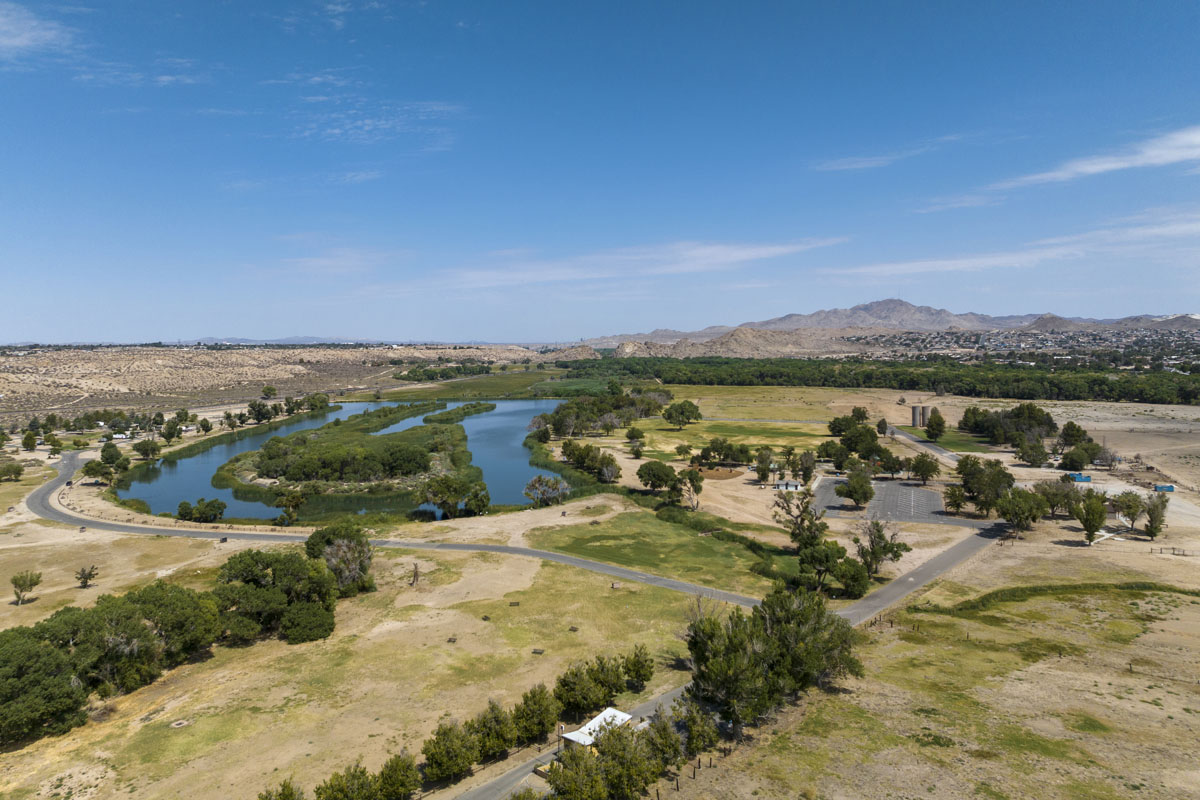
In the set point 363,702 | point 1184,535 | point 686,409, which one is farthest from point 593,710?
point 686,409

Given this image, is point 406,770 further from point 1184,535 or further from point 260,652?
point 1184,535

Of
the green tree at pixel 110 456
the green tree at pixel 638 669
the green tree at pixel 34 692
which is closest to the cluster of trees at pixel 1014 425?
the green tree at pixel 638 669

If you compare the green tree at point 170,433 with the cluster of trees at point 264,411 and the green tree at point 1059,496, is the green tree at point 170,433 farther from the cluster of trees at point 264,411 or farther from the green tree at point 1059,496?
the green tree at point 1059,496

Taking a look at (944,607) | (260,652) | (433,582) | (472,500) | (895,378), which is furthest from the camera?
(895,378)

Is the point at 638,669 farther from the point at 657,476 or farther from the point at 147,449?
the point at 147,449

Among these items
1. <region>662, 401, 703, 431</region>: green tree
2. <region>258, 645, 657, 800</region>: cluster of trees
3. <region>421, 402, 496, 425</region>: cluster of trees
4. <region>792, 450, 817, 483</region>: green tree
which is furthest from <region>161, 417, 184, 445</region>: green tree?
<region>792, 450, 817, 483</region>: green tree

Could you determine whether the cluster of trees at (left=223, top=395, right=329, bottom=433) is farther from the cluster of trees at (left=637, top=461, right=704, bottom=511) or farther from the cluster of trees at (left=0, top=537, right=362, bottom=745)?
the cluster of trees at (left=637, top=461, right=704, bottom=511)

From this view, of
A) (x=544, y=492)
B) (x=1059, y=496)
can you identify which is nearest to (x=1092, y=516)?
(x=1059, y=496)
